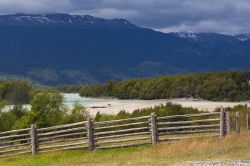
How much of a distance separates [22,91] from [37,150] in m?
99.1

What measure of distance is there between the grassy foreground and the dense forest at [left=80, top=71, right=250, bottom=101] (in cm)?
13017

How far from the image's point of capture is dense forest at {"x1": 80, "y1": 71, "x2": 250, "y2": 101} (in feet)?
525

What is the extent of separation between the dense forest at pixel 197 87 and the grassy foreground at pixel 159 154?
13017cm

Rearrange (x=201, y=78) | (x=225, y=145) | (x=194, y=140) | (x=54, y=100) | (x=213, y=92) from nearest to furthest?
(x=225, y=145), (x=194, y=140), (x=54, y=100), (x=213, y=92), (x=201, y=78)

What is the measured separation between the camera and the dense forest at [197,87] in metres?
160

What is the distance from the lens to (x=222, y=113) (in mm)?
29062

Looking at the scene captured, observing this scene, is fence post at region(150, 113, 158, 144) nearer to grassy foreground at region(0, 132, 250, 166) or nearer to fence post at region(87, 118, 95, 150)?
grassy foreground at region(0, 132, 250, 166)

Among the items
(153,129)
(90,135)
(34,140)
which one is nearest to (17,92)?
(34,140)

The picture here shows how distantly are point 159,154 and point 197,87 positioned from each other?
147 meters

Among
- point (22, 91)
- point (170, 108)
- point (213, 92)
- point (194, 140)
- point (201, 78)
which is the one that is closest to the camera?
point (194, 140)

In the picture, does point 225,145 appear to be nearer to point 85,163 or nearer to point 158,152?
point 158,152

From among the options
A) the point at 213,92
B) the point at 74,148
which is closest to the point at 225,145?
the point at 74,148

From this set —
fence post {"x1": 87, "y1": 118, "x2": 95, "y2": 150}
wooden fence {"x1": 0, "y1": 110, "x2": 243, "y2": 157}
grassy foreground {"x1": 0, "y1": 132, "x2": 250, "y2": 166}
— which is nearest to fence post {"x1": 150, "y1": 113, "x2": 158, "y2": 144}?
wooden fence {"x1": 0, "y1": 110, "x2": 243, "y2": 157}

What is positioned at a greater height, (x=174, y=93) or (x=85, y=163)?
(x=85, y=163)
